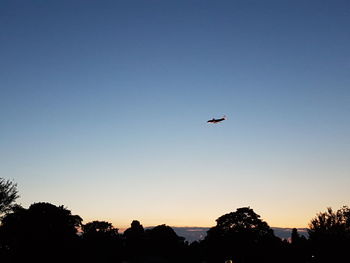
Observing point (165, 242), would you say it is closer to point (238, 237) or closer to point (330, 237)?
point (238, 237)

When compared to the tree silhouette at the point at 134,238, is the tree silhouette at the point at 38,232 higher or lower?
higher

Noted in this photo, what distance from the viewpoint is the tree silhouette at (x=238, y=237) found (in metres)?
69.4

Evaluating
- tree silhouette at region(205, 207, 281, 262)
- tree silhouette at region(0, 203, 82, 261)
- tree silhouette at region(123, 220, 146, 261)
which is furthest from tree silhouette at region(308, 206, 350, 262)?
tree silhouette at region(123, 220, 146, 261)

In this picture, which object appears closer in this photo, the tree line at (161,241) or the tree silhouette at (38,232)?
the tree line at (161,241)

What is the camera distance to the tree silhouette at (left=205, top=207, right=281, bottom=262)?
69.4 meters

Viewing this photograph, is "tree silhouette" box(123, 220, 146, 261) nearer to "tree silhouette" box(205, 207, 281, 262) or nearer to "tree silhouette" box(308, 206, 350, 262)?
"tree silhouette" box(205, 207, 281, 262)

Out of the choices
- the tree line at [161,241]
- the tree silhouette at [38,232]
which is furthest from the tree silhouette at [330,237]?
the tree silhouette at [38,232]

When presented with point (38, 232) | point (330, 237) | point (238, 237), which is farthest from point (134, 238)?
point (330, 237)

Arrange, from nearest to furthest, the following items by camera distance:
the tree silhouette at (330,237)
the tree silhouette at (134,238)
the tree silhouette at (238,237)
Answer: the tree silhouette at (330,237)
the tree silhouette at (238,237)
the tree silhouette at (134,238)

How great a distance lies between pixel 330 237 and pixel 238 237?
31286mm

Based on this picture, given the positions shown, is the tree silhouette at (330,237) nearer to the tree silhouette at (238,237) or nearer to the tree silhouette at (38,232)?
the tree silhouette at (238,237)

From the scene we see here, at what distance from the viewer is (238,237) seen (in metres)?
72.4

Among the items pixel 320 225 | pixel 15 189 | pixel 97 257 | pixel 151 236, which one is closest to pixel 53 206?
pixel 97 257

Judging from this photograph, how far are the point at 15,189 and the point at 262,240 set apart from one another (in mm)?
52304
